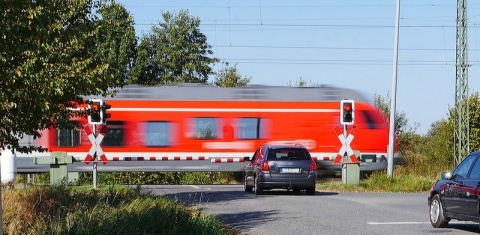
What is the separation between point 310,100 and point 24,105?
2314 cm

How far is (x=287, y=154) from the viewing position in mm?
29828

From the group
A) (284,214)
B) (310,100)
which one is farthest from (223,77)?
(284,214)

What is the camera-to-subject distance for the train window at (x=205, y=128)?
40.4 m

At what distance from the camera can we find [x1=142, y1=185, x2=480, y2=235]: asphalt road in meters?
18.0

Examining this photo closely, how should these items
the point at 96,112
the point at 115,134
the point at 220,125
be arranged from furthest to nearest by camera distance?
the point at 220,125, the point at 115,134, the point at 96,112

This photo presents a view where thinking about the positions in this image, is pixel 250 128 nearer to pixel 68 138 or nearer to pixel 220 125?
pixel 220 125

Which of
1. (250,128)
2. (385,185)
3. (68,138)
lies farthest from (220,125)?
(385,185)

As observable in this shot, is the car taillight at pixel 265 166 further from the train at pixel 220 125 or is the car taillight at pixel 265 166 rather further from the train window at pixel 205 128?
the train window at pixel 205 128

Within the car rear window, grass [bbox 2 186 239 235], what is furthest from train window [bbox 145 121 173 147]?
grass [bbox 2 186 239 235]

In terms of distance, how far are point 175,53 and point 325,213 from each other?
55035mm

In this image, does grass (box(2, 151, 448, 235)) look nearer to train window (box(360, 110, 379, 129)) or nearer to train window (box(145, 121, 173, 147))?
train window (box(145, 121, 173, 147))

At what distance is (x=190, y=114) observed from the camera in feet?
133

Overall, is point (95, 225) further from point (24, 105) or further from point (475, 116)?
point (475, 116)

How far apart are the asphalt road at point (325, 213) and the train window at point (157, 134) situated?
10405mm
